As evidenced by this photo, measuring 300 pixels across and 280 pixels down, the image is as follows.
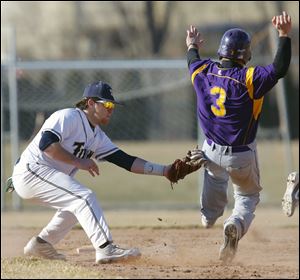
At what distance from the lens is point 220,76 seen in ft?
24.8

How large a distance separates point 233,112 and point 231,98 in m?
0.12

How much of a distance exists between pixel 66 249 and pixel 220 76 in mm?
3100

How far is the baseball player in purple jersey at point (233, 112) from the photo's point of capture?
24.2 ft

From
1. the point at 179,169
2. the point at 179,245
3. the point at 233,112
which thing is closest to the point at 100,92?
the point at 179,169

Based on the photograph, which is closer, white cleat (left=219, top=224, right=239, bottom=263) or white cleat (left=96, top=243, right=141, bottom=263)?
white cleat (left=96, top=243, right=141, bottom=263)

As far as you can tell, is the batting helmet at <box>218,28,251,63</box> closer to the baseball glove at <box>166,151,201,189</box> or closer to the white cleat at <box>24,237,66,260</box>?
the baseball glove at <box>166,151,201,189</box>

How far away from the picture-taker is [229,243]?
7723 millimetres

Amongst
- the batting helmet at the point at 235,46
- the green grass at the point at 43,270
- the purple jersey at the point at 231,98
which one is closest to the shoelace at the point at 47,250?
the green grass at the point at 43,270

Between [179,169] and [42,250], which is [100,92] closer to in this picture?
[179,169]

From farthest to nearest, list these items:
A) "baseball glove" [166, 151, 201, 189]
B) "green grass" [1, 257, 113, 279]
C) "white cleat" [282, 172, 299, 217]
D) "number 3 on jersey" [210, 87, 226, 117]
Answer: "baseball glove" [166, 151, 201, 189] → "white cleat" [282, 172, 299, 217] → "number 3 on jersey" [210, 87, 226, 117] → "green grass" [1, 257, 113, 279]

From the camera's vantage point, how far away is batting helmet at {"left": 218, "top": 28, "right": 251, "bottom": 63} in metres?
7.64

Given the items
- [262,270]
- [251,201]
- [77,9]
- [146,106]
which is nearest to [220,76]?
[251,201]

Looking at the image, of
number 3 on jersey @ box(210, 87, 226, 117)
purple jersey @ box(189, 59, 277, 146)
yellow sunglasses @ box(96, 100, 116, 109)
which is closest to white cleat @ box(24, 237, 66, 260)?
yellow sunglasses @ box(96, 100, 116, 109)

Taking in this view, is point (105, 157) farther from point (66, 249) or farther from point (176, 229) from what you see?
point (176, 229)
